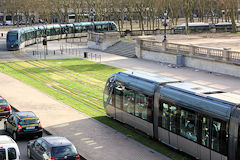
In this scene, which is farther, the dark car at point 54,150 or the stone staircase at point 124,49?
the stone staircase at point 124,49

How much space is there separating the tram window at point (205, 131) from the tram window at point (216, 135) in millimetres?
332

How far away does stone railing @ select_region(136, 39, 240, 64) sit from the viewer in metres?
41.1

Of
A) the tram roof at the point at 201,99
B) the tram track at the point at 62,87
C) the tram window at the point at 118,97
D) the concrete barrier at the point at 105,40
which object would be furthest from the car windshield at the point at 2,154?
the concrete barrier at the point at 105,40

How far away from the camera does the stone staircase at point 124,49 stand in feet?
194

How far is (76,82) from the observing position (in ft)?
135

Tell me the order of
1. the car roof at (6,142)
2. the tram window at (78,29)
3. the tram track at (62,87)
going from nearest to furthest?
the car roof at (6,142) < the tram track at (62,87) < the tram window at (78,29)

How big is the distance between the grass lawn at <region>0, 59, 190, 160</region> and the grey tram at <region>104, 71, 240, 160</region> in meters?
0.55

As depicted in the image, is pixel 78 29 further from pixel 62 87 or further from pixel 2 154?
pixel 2 154

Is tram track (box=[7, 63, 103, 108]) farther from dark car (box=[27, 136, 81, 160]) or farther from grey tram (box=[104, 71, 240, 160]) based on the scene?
dark car (box=[27, 136, 81, 160])

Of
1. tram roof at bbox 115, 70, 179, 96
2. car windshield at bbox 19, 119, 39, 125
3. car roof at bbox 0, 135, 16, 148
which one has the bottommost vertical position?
car windshield at bbox 19, 119, 39, 125

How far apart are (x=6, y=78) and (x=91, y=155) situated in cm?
2536

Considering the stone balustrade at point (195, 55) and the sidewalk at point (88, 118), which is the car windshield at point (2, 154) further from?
the stone balustrade at point (195, 55)

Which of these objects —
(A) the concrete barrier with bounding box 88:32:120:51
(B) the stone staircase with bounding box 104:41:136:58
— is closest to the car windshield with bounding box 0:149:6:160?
(B) the stone staircase with bounding box 104:41:136:58

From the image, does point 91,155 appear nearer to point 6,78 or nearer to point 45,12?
point 6,78
